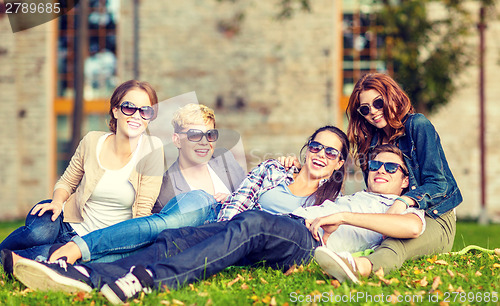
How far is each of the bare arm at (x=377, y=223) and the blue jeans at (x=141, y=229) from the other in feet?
2.60

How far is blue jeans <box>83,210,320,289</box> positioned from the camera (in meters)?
3.29

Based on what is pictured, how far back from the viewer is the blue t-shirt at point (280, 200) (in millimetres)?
4168

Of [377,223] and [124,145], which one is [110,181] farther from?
[377,223]

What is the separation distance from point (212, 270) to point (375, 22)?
397 inches

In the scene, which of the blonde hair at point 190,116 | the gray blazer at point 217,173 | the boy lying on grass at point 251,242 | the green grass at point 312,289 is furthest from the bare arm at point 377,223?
the blonde hair at point 190,116

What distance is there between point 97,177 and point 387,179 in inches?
83.9

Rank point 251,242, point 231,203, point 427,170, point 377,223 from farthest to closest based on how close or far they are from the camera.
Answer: point 231,203, point 427,170, point 377,223, point 251,242

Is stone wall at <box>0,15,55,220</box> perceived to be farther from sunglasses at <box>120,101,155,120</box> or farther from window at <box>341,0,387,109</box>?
sunglasses at <box>120,101,155,120</box>

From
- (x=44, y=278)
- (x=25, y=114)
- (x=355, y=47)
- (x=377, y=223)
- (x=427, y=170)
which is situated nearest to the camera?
(x=44, y=278)

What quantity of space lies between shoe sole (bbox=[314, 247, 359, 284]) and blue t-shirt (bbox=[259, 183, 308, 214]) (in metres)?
0.82

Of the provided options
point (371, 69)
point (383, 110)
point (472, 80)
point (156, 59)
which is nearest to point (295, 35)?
point (371, 69)

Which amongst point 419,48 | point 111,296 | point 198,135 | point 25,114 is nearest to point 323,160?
point 198,135

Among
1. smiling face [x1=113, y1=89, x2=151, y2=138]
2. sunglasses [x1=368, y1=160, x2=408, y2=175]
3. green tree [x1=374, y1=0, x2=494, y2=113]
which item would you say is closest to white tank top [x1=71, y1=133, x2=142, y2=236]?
smiling face [x1=113, y1=89, x2=151, y2=138]

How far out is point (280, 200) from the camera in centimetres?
420
